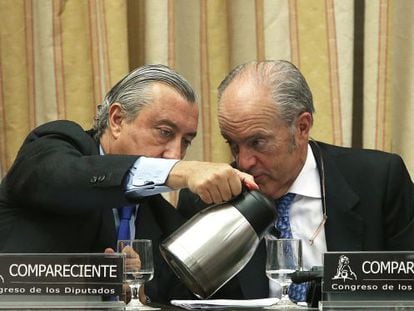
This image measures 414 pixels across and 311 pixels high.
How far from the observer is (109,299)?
1591 millimetres

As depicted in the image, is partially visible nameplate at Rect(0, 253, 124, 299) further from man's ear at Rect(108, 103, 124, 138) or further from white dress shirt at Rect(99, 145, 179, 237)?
man's ear at Rect(108, 103, 124, 138)

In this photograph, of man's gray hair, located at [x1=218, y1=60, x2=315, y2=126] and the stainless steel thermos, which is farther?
man's gray hair, located at [x1=218, y1=60, x2=315, y2=126]

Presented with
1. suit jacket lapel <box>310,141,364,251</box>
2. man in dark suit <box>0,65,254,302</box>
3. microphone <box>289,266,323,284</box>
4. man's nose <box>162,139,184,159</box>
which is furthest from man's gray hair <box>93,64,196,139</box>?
microphone <box>289,266,323,284</box>

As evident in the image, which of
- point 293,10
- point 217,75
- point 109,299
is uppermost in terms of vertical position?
point 293,10

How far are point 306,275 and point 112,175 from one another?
402 millimetres

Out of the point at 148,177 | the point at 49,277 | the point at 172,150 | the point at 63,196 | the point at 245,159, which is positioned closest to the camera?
the point at 49,277

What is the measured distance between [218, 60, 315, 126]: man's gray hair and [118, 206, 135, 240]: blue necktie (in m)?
0.39

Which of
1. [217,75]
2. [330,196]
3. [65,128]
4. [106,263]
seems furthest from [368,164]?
[106,263]

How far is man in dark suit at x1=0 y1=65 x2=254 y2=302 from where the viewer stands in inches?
69.6

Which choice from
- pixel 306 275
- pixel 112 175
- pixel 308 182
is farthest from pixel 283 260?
pixel 308 182

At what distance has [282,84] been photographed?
234 cm

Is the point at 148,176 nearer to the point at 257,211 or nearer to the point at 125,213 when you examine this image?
the point at 257,211

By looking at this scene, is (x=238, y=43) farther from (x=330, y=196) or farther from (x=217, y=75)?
(x=330, y=196)

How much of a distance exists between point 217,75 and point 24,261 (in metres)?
1.39
